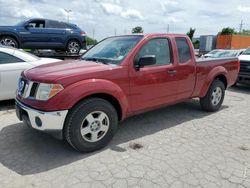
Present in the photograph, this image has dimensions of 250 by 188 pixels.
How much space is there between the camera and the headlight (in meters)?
3.41

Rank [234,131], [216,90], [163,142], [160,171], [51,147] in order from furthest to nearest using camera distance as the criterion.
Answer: [216,90]
[234,131]
[163,142]
[51,147]
[160,171]

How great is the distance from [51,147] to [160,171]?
69.4 inches

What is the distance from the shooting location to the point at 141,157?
3723 mm

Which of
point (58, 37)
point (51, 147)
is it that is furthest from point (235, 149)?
point (58, 37)

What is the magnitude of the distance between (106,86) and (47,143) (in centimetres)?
140

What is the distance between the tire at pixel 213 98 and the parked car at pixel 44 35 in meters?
6.85

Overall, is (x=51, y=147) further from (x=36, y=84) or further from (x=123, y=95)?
(x=123, y=95)

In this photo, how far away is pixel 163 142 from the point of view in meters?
4.28

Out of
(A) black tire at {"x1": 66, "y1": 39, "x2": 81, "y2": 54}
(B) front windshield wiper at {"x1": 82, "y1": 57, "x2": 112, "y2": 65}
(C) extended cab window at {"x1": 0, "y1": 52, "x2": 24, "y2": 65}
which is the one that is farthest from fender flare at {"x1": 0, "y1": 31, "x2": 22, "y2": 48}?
(B) front windshield wiper at {"x1": 82, "y1": 57, "x2": 112, "y2": 65}

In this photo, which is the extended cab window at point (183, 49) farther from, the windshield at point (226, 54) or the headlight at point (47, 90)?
the windshield at point (226, 54)

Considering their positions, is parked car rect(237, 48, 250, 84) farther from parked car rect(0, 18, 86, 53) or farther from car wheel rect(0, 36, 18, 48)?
car wheel rect(0, 36, 18, 48)

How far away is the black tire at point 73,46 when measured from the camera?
10961mm

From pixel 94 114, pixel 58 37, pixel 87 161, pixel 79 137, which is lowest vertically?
pixel 87 161

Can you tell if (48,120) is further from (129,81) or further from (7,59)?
(7,59)
